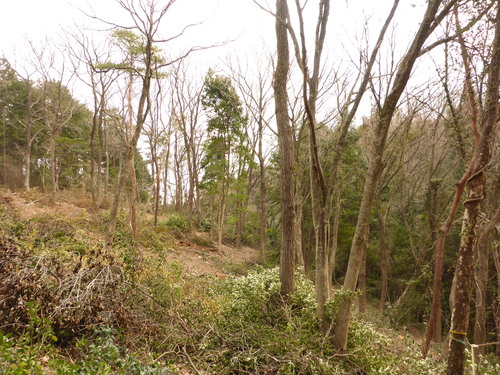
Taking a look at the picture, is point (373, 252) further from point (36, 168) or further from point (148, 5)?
point (36, 168)

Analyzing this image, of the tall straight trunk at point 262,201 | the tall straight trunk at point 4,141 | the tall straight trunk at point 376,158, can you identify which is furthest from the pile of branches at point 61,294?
the tall straight trunk at point 4,141

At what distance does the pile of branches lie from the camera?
3.56 m

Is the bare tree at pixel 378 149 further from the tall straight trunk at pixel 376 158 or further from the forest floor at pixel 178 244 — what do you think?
the forest floor at pixel 178 244

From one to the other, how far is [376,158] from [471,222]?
6.07 feet

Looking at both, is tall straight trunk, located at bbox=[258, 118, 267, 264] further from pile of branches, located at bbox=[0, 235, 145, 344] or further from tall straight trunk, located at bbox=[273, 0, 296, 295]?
pile of branches, located at bbox=[0, 235, 145, 344]

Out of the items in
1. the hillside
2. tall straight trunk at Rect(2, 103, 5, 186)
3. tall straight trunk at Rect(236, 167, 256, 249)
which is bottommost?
the hillside

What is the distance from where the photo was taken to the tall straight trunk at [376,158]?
13.6 feet

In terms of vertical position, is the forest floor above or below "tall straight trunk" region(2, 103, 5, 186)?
below

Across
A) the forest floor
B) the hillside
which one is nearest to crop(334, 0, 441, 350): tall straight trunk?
the hillside

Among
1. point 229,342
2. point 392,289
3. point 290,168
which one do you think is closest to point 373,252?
point 392,289

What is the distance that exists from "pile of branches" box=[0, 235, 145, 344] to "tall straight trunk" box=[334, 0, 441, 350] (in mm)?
3121

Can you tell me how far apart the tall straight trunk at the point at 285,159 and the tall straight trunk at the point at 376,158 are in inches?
55.0

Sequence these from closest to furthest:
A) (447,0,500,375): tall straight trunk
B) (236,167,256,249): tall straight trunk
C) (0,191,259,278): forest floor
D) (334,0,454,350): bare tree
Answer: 1. (334,0,454,350): bare tree
2. (447,0,500,375): tall straight trunk
3. (0,191,259,278): forest floor
4. (236,167,256,249): tall straight trunk

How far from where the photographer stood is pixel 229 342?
A: 4.70 meters
